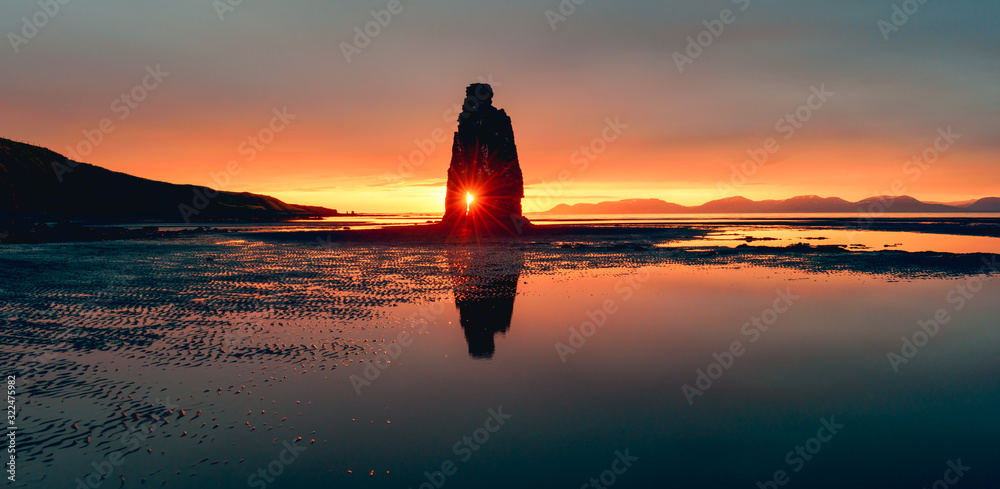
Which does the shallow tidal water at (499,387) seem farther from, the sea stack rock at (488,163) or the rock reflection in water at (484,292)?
the sea stack rock at (488,163)

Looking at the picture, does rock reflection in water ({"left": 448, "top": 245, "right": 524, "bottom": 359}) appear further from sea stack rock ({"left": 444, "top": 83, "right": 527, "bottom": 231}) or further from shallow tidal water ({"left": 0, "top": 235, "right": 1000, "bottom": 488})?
sea stack rock ({"left": 444, "top": 83, "right": 527, "bottom": 231})

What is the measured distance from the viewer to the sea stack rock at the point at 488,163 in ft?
283

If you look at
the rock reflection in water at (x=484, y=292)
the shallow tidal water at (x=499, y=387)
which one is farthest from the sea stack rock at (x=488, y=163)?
the shallow tidal water at (x=499, y=387)

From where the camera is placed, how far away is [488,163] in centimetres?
8625

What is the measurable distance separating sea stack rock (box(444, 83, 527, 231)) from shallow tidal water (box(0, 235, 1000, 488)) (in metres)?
61.3

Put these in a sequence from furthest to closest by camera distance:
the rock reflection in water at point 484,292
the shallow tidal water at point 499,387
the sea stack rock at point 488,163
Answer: the sea stack rock at point 488,163
the rock reflection in water at point 484,292
the shallow tidal water at point 499,387

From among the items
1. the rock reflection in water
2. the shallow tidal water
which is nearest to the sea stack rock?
the rock reflection in water

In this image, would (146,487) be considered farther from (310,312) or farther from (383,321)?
(310,312)

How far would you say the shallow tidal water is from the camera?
8.48 m

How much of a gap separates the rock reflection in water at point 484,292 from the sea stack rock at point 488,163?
3790 cm

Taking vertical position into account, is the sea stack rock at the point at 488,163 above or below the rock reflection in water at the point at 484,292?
above

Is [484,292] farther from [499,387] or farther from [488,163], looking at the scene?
[488,163]

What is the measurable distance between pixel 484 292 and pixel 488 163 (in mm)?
62160

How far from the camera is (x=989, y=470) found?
8.34 metres
